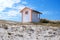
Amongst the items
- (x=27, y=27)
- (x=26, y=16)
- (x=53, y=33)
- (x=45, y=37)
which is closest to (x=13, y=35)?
(x=27, y=27)

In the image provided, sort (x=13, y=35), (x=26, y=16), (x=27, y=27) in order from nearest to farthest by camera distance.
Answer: (x=13, y=35) < (x=27, y=27) < (x=26, y=16)

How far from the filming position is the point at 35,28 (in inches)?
376

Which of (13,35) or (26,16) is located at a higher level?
(26,16)

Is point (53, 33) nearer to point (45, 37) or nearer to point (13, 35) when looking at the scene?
point (45, 37)

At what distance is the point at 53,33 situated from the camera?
30.9ft

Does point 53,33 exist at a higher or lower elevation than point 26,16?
lower

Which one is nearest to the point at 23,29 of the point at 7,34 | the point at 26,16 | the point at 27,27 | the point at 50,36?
the point at 27,27

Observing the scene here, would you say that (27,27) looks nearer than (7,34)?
No

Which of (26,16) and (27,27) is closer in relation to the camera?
(27,27)

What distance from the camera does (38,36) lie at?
356 inches

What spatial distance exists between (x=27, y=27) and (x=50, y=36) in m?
1.61

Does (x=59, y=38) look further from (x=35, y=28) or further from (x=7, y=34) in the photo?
(x=7, y=34)

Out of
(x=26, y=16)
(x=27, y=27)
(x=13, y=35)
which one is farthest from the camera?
(x=26, y=16)

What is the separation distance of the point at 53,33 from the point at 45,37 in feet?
2.22
